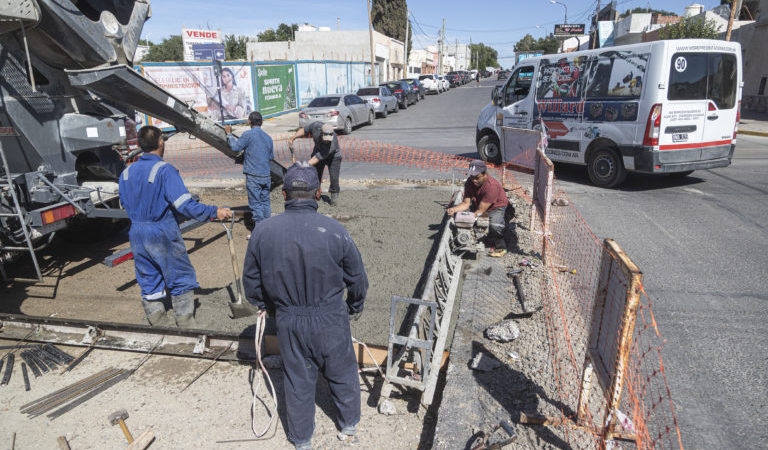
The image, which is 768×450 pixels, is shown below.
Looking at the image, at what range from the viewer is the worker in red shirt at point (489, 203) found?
6117 mm

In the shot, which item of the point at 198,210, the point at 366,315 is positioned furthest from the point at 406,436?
the point at 198,210

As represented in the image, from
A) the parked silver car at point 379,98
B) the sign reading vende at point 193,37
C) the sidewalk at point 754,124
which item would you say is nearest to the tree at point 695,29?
the sidewalk at point 754,124

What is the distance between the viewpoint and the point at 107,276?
233 inches

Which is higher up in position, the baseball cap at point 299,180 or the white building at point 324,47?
the white building at point 324,47

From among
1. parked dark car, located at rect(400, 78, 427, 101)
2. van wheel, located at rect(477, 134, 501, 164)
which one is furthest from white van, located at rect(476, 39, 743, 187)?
parked dark car, located at rect(400, 78, 427, 101)

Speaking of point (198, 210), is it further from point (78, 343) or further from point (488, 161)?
point (488, 161)

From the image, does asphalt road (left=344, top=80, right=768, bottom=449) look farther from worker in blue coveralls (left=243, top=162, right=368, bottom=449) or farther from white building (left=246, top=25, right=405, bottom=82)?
white building (left=246, top=25, right=405, bottom=82)

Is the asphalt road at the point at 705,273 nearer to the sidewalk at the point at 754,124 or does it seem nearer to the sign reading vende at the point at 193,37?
the sidewalk at the point at 754,124

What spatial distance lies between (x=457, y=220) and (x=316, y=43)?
130 ft

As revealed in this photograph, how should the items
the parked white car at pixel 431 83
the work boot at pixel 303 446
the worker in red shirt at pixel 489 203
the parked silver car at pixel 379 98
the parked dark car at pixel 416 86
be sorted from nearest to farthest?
the work boot at pixel 303 446 → the worker in red shirt at pixel 489 203 → the parked silver car at pixel 379 98 → the parked dark car at pixel 416 86 → the parked white car at pixel 431 83

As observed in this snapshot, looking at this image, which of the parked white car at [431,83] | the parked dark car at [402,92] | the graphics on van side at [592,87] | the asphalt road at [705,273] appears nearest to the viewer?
the asphalt road at [705,273]

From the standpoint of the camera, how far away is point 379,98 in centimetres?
2294

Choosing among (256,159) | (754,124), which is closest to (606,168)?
(256,159)

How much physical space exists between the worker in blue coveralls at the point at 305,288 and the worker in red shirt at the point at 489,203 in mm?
3526
